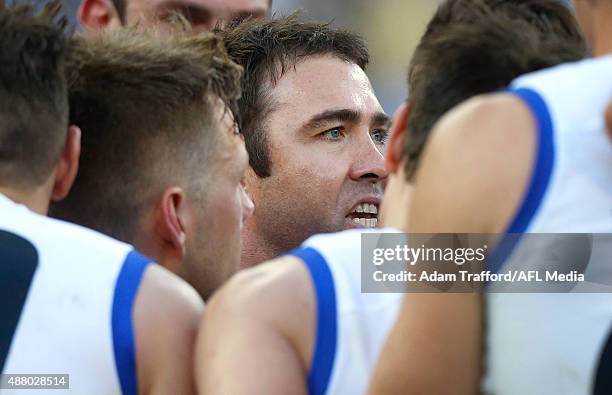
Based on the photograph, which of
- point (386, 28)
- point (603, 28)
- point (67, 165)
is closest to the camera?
point (603, 28)

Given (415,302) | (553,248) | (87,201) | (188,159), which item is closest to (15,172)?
(87,201)

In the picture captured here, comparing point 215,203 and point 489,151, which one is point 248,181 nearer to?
point 215,203

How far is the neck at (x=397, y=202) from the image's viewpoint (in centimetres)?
209

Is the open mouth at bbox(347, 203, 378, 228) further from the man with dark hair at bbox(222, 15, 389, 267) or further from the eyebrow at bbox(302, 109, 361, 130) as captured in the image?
the eyebrow at bbox(302, 109, 361, 130)

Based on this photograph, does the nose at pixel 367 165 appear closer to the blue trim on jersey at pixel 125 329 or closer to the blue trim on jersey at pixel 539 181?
the blue trim on jersey at pixel 125 329

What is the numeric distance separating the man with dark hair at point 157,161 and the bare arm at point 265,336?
0.69 metres

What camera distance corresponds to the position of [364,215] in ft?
13.4

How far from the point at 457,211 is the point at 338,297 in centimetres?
43

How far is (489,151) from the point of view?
1.70 metres

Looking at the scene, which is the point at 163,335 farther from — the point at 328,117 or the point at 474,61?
the point at 328,117

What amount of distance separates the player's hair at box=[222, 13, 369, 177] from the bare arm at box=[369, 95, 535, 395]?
2.35 m

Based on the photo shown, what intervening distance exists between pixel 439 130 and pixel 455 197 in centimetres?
13

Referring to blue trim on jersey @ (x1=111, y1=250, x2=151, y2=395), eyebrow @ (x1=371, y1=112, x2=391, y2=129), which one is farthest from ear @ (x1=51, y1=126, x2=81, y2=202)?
eyebrow @ (x1=371, y1=112, x2=391, y2=129)

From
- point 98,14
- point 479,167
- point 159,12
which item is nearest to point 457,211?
point 479,167
